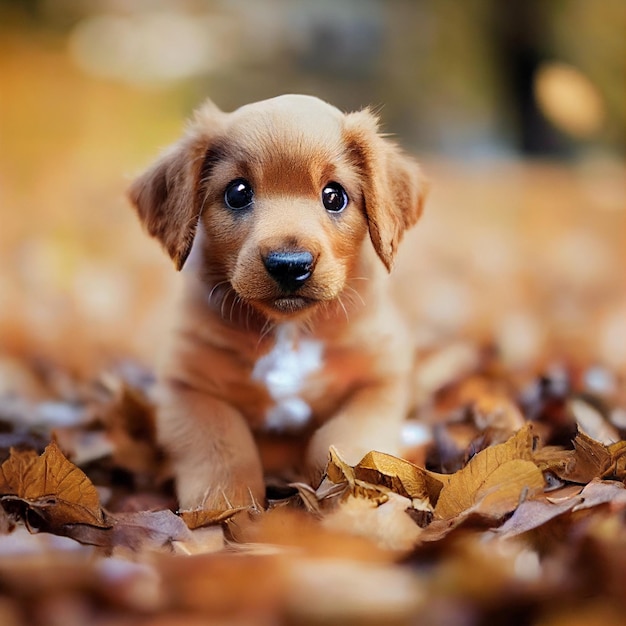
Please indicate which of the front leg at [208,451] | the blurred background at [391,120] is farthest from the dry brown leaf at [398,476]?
the blurred background at [391,120]

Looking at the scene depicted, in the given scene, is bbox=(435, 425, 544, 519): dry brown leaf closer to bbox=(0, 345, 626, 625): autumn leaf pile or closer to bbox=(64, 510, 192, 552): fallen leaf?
bbox=(0, 345, 626, 625): autumn leaf pile

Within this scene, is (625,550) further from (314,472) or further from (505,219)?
(505,219)

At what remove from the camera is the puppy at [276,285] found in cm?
133

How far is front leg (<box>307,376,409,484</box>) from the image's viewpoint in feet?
4.68

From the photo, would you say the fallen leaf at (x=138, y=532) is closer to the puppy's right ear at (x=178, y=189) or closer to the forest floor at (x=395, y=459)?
the forest floor at (x=395, y=459)

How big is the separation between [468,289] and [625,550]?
70.8 inches

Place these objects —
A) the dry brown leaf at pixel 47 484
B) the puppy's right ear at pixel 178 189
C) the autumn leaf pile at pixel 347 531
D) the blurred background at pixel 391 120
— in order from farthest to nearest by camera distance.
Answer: the blurred background at pixel 391 120 → the puppy's right ear at pixel 178 189 → the dry brown leaf at pixel 47 484 → the autumn leaf pile at pixel 347 531

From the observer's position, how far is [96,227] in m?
2.52

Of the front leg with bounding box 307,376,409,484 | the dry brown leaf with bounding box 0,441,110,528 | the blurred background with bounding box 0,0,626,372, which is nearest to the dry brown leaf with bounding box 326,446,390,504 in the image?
the front leg with bounding box 307,376,409,484

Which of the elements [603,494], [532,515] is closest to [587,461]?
[603,494]

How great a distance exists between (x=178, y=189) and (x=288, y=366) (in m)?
0.39

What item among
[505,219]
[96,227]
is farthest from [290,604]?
[505,219]

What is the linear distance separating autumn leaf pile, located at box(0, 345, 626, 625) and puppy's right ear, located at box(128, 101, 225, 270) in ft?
1.43

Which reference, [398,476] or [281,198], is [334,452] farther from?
[281,198]
